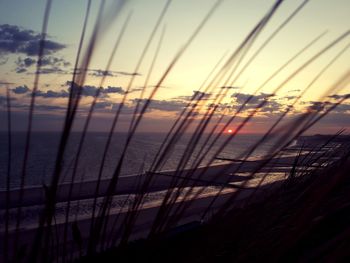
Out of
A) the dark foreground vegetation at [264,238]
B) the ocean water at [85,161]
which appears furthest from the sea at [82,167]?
the dark foreground vegetation at [264,238]

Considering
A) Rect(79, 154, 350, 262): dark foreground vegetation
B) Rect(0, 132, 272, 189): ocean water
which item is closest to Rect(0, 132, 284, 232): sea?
Rect(0, 132, 272, 189): ocean water

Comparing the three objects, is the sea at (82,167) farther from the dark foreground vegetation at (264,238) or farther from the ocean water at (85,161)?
the dark foreground vegetation at (264,238)

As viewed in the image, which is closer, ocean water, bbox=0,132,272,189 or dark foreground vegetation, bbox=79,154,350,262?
dark foreground vegetation, bbox=79,154,350,262

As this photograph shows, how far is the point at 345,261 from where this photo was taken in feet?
2.72

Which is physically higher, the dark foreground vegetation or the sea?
the dark foreground vegetation

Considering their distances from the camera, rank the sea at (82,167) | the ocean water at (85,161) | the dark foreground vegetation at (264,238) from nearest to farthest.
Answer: the dark foreground vegetation at (264,238) → the sea at (82,167) → the ocean water at (85,161)

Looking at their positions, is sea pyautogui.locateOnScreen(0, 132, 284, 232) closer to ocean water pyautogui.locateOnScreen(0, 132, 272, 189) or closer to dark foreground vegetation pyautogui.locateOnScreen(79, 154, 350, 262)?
ocean water pyautogui.locateOnScreen(0, 132, 272, 189)

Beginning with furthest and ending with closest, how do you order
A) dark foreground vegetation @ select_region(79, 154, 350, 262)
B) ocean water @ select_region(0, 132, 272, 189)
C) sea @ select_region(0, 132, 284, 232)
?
ocean water @ select_region(0, 132, 272, 189) → sea @ select_region(0, 132, 284, 232) → dark foreground vegetation @ select_region(79, 154, 350, 262)

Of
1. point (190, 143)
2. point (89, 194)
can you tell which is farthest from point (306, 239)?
point (89, 194)

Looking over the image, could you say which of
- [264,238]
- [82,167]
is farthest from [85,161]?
[82,167]

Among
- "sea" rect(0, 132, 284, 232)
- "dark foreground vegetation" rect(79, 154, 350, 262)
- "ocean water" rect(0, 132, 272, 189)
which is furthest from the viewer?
"ocean water" rect(0, 132, 272, 189)

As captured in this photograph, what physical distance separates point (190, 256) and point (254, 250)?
180mm

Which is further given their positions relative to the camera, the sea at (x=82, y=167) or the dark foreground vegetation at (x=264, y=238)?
the sea at (x=82, y=167)

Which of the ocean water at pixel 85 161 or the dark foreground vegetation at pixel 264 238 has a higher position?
the dark foreground vegetation at pixel 264 238
